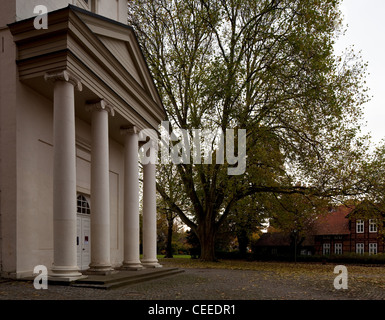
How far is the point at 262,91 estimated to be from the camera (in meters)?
26.4

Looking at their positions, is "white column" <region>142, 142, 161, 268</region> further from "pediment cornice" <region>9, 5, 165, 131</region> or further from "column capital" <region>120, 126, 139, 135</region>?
"pediment cornice" <region>9, 5, 165, 131</region>

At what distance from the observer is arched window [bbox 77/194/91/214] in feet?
55.1

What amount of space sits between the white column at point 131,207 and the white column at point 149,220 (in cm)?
187

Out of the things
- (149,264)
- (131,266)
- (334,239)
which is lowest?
(334,239)

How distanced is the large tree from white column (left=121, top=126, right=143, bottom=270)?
8955 mm

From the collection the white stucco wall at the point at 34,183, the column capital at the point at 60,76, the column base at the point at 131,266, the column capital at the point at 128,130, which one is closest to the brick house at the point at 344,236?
the column base at the point at 131,266

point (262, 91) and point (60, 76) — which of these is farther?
point (262, 91)

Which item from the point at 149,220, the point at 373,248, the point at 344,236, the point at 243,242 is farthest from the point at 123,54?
the point at 373,248

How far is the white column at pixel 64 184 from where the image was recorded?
11.3 meters

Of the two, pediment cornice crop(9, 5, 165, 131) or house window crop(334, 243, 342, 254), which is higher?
pediment cornice crop(9, 5, 165, 131)

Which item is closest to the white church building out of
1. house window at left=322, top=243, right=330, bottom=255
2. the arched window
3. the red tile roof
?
the arched window

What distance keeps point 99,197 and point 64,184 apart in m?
2.29

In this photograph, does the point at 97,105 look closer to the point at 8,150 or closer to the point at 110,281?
the point at 8,150
